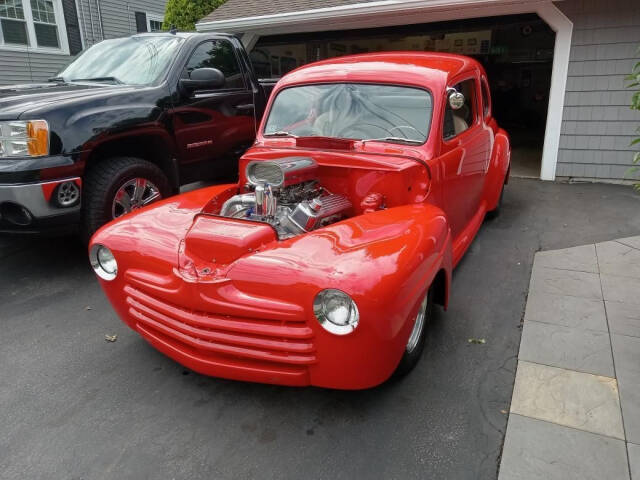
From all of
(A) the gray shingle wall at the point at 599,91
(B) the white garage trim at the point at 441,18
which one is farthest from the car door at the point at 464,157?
(A) the gray shingle wall at the point at 599,91

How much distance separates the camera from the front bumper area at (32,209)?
3.72 meters

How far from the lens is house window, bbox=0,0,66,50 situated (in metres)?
11.4

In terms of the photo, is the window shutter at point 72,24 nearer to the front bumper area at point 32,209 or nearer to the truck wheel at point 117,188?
the truck wheel at point 117,188

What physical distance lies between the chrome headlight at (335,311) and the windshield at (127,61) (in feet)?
12.0

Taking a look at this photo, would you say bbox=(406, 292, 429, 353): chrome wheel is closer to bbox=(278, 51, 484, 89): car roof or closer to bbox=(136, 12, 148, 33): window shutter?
bbox=(278, 51, 484, 89): car roof

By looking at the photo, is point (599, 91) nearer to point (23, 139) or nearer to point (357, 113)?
point (357, 113)

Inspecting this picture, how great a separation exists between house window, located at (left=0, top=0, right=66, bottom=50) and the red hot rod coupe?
10.8 m

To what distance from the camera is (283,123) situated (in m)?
3.97

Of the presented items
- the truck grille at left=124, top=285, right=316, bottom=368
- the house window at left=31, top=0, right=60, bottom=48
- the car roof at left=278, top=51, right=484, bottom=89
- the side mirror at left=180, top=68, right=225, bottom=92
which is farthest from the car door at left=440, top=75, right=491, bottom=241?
the house window at left=31, top=0, right=60, bottom=48

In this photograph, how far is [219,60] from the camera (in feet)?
18.5

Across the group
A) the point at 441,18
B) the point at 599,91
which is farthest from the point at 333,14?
the point at 599,91

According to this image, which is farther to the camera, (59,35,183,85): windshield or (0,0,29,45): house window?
(0,0,29,45): house window

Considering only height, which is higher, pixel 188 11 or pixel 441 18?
pixel 188 11

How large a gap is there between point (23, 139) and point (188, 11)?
29.4 feet
